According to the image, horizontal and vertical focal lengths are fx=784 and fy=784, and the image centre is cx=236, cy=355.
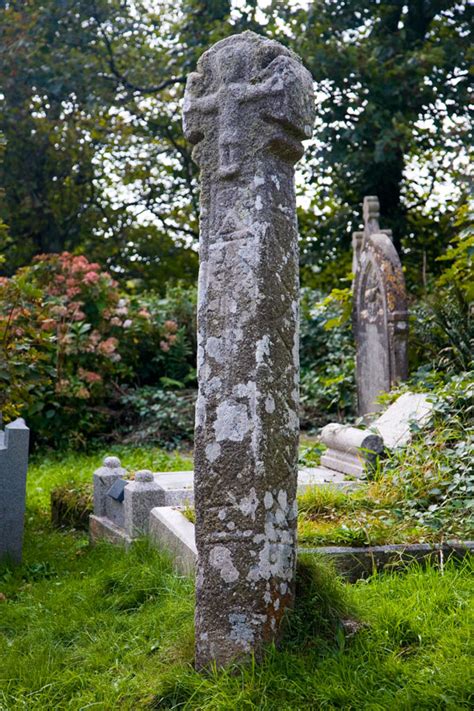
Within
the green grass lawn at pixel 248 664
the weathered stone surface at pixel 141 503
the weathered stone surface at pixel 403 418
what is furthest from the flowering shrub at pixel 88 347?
the green grass lawn at pixel 248 664

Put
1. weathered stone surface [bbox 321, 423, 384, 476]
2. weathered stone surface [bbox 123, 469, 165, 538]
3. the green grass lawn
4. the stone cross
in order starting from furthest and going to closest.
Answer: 1. weathered stone surface [bbox 321, 423, 384, 476]
2. weathered stone surface [bbox 123, 469, 165, 538]
3. the stone cross
4. the green grass lawn

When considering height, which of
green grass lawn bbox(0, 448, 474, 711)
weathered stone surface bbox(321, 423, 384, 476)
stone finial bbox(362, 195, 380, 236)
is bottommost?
green grass lawn bbox(0, 448, 474, 711)

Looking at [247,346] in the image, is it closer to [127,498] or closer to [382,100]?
[127,498]

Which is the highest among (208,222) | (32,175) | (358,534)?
(32,175)

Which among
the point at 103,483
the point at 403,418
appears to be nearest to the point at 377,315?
the point at 403,418

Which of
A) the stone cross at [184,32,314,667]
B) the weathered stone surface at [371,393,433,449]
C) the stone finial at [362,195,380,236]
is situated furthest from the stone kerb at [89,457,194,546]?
the stone finial at [362,195,380,236]

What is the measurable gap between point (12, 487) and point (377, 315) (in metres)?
4.96

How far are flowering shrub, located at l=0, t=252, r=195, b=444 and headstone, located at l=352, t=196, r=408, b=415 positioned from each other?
11.9ft

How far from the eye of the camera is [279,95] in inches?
131

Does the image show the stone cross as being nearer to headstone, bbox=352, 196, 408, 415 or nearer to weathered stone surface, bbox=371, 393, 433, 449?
weathered stone surface, bbox=371, 393, 433, 449

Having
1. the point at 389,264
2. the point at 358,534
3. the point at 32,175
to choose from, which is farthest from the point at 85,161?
the point at 358,534

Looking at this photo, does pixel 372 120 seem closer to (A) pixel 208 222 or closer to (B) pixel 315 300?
(B) pixel 315 300

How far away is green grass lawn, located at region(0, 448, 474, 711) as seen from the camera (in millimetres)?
2842

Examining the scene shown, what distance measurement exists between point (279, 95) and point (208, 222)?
0.61 meters
